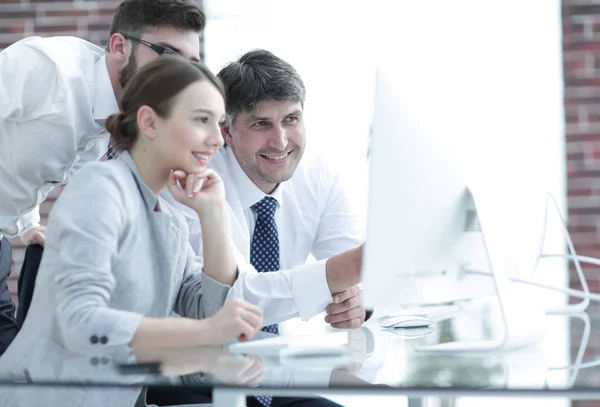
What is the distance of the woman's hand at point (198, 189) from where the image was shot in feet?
4.88

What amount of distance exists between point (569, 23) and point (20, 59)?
2.33 m

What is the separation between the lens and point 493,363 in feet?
4.22

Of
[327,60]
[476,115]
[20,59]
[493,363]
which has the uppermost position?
[327,60]

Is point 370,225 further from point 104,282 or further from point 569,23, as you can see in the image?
point 569,23

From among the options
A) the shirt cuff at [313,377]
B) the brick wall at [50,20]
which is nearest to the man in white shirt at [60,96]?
the shirt cuff at [313,377]

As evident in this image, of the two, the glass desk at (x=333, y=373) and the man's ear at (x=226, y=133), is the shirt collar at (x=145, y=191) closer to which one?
the glass desk at (x=333, y=373)

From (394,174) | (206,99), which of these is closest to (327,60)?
(206,99)

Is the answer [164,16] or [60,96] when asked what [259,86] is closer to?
[164,16]

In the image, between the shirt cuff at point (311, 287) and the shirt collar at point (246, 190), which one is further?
the shirt collar at point (246, 190)

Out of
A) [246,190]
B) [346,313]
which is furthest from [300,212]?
[346,313]

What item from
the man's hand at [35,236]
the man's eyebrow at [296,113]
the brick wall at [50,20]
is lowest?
the man's hand at [35,236]

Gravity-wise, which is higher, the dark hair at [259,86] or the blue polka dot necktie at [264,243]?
the dark hair at [259,86]

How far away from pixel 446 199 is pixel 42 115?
1109mm

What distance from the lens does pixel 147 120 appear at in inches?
57.9
